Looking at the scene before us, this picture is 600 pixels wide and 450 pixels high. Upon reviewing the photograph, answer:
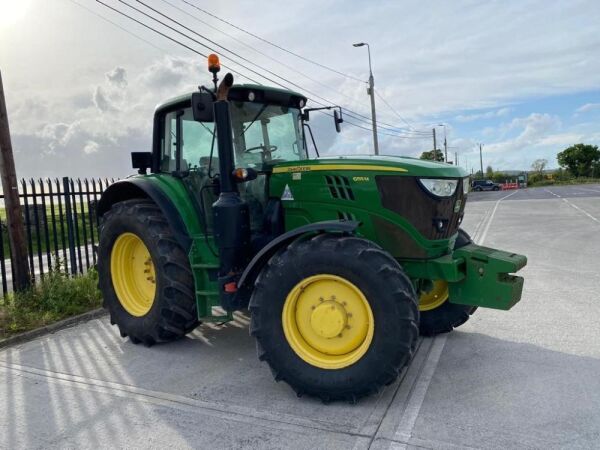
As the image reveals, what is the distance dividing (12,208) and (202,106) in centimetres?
389

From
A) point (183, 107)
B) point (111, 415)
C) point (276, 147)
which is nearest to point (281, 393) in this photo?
point (111, 415)

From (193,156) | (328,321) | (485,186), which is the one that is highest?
(193,156)

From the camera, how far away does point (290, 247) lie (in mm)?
3809

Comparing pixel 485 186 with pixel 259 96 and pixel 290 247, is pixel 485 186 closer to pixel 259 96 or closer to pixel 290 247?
pixel 259 96

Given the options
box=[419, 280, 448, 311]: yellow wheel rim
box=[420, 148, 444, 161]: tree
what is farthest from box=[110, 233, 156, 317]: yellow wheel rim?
box=[420, 148, 444, 161]: tree

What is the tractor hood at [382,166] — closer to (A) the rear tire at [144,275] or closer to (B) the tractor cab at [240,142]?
(B) the tractor cab at [240,142]

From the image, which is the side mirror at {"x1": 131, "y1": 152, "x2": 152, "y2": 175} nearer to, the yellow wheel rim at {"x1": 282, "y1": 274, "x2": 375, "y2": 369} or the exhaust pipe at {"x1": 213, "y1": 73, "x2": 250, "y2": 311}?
the exhaust pipe at {"x1": 213, "y1": 73, "x2": 250, "y2": 311}

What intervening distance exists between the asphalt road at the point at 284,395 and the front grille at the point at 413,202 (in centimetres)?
123

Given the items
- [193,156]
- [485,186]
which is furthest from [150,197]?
[485,186]

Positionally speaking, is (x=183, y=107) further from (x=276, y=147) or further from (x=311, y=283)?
(x=311, y=283)

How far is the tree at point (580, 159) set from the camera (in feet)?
250

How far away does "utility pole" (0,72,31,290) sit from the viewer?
6422 millimetres

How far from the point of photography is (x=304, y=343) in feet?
12.6

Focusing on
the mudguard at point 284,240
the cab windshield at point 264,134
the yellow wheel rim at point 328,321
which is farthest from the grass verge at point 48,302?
the yellow wheel rim at point 328,321
